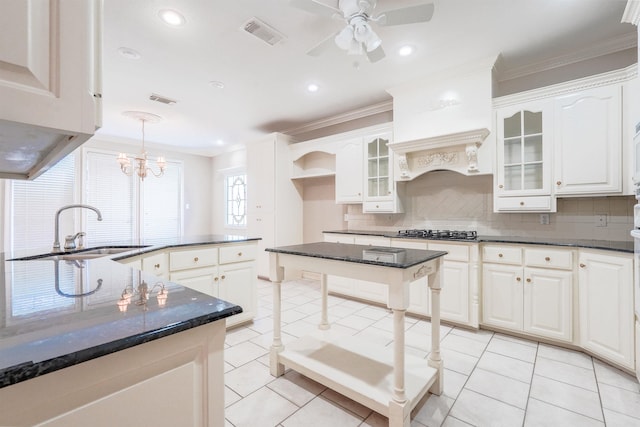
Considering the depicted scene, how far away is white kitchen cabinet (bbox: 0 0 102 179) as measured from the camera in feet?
2.04

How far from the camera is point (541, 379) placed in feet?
6.63

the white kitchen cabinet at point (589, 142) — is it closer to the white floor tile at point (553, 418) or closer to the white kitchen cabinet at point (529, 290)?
the white kitchen cabinet at point (529, 290)

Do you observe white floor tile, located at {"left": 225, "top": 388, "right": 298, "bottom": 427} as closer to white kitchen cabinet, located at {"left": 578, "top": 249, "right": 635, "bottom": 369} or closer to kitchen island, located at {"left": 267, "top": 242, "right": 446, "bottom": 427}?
kitchen island, located at {"left": 267, "top": 242, "right": 446, "bottom": 427}

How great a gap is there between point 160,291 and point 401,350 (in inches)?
49.5

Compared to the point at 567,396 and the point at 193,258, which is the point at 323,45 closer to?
the point at 193,258

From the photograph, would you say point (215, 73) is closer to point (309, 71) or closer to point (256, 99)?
point (256, 99)

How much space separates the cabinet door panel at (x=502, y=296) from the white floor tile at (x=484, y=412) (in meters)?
1.11

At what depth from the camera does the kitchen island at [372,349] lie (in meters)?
1.54

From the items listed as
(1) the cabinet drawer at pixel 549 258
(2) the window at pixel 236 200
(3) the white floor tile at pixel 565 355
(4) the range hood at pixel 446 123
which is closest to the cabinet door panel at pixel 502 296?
(1) the cabinet drawer at pixel 549 258

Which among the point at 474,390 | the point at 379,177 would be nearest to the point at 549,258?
the point at 474,390

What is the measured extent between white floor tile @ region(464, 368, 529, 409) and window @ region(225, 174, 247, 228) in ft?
17.5

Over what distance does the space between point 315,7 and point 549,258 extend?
2720mm

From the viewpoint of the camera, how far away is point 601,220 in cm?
262

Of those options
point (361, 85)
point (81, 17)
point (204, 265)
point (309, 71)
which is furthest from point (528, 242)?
point (81, 17)
